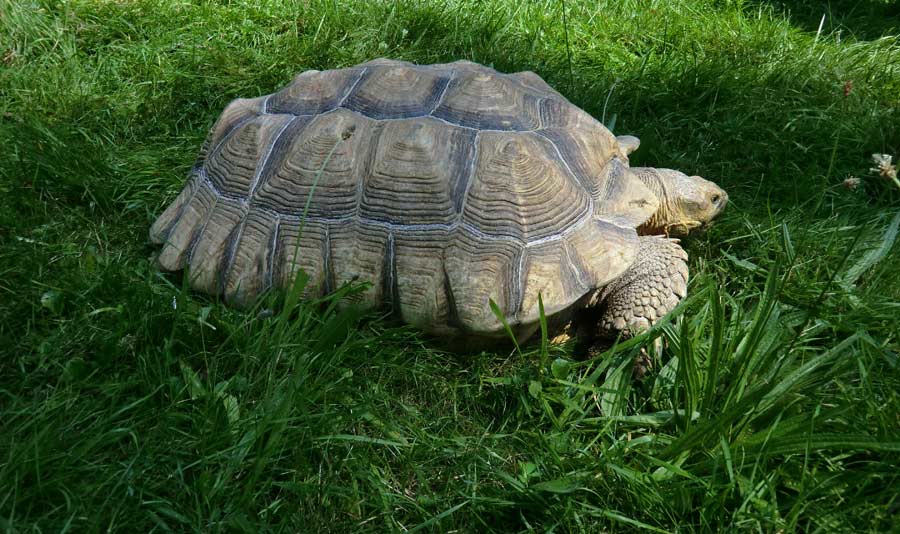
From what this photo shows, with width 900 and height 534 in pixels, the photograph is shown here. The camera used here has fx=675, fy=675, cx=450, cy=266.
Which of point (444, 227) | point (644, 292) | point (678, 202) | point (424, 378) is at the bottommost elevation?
point (424, 378)

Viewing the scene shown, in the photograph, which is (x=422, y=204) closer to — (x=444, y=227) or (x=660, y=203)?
(x=444, y=227)

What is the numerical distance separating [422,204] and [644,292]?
1019 millimetres

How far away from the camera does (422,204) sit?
2811mm

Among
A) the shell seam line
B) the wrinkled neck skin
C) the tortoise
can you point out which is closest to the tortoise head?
the wrinkled neck skin

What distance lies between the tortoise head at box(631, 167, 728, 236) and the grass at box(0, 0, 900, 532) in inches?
8.8

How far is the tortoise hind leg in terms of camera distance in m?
2.87

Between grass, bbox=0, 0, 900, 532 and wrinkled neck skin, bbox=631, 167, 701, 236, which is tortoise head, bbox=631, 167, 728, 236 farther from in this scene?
grass, bbox=0, 0, 900, 532

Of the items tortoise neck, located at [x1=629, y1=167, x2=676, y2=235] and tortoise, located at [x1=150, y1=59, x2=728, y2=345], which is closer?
tortoise, located at [x1=150, y1=59, x2=728, y2=345]

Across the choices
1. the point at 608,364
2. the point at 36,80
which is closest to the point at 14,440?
the point at 608,364

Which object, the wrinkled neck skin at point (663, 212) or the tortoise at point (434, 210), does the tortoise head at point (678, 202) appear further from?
the tortoise at point (434, 210)

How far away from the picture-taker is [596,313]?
3109 millimetres

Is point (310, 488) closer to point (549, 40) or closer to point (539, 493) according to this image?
point (539, 493)

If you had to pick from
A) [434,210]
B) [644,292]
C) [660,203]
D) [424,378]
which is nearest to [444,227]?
[434,210]

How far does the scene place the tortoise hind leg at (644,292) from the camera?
2.87 m
